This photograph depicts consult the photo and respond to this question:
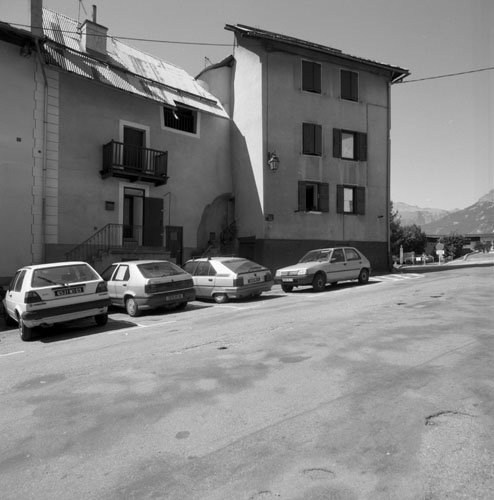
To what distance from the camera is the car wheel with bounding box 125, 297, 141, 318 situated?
11359 mm

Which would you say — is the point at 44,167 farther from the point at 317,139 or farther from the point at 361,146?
the point at 361,146

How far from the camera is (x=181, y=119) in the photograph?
69.8 ft

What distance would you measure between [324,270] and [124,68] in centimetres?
1255

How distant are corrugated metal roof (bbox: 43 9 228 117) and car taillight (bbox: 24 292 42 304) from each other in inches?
409

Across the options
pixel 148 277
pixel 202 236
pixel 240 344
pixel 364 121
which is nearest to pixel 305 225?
pixel 202 236

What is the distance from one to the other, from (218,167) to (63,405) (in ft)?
62.8

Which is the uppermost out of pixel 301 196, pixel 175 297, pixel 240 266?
pixel 301 196

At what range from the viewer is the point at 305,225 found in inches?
876

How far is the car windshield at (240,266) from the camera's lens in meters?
13.3

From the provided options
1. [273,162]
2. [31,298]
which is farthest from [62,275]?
[273,162]

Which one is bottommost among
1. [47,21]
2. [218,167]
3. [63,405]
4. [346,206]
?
[63,405]

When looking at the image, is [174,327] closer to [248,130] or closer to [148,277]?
[148,277]

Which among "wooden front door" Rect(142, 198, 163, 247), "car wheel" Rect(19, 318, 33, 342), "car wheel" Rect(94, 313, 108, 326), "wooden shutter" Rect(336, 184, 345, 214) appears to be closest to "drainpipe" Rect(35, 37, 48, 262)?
"wooden front door" Rect(142, 198, 163, 247)

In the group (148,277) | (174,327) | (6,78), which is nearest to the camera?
(174,327)
